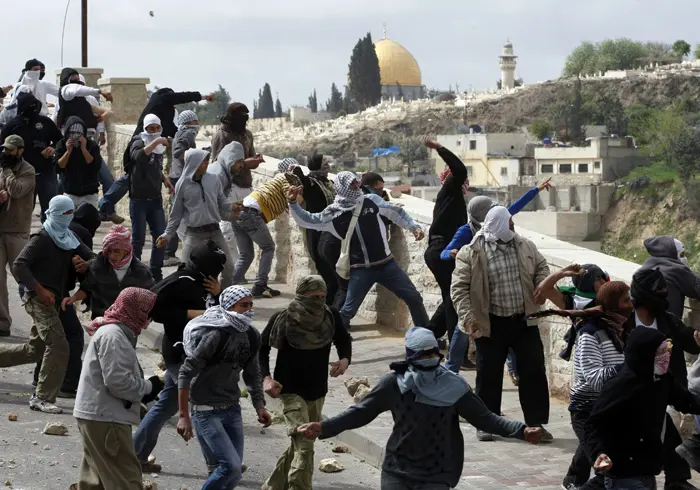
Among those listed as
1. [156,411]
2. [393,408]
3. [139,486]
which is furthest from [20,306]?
[393,408]

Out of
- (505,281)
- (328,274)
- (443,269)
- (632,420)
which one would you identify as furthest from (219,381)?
(328,274)

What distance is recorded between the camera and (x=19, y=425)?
28.4ft

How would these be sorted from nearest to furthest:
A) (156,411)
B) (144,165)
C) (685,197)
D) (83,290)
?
1. (156,411)
2. (83,290)
3. (144,165)
4. (685,197)

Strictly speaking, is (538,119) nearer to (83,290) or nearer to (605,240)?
(605,240)

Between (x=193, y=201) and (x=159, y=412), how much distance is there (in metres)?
3.89

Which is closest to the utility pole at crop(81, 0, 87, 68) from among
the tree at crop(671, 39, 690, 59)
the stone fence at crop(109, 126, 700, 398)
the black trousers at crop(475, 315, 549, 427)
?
the stone fence at crop(109, 126, 700, 398)

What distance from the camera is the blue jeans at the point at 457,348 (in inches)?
372

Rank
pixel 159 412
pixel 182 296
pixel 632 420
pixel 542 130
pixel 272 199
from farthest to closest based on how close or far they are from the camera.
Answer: pixel 542 130
pixel 272 199
pixel 182 296
pixel 159 412
pixel 632 420

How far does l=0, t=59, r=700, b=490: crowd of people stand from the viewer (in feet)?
19.2

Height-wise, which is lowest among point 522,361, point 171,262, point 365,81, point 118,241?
point 522,361

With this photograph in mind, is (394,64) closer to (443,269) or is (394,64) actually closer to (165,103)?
(165,103)

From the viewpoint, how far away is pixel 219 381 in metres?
6.70

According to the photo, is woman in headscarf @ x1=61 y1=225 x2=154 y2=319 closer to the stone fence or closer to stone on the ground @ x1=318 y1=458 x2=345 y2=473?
stone on the ground @ x1=318 y1=458 x2=345 y2=473

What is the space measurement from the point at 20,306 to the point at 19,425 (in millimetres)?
4766
